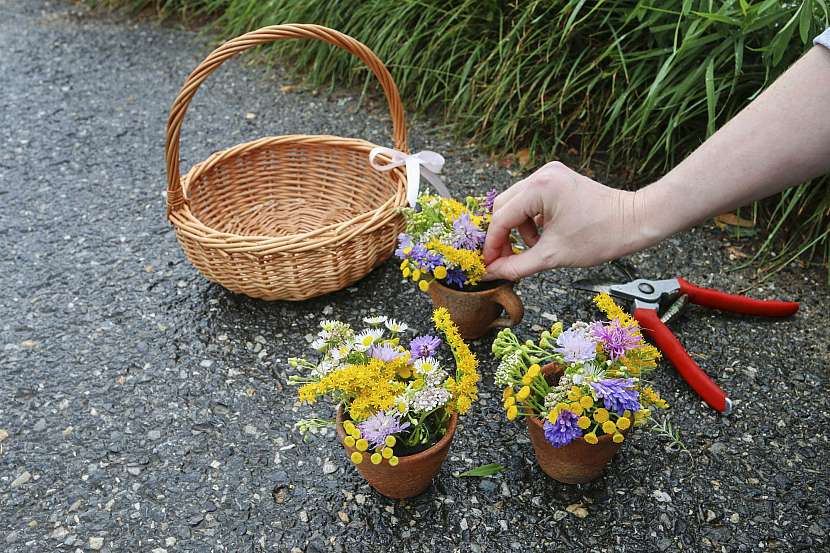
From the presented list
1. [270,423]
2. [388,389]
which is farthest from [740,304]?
[270,423]

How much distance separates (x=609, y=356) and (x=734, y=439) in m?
0.48

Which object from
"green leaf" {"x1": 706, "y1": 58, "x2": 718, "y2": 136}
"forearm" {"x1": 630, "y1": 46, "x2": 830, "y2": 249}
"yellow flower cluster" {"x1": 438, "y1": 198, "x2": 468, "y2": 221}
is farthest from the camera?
A: "green leaf" {"x1": 706, "y1": 58, "x2": 718, "y2": 136}

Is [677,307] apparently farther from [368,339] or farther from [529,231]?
[368,339]

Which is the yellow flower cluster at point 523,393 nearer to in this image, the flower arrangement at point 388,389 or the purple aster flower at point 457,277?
the flower arrangement at point 388,389

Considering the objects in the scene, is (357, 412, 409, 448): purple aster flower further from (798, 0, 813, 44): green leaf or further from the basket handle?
(798, 0, 813, 44): green leaf

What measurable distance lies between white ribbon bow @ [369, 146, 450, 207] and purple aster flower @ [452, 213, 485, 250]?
27cm

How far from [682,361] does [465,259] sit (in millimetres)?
554

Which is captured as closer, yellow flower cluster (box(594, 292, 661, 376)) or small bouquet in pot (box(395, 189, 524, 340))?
yellow flower cluster (box(594, 292, 661, 376))

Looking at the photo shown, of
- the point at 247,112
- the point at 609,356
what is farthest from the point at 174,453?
the point at 247,112

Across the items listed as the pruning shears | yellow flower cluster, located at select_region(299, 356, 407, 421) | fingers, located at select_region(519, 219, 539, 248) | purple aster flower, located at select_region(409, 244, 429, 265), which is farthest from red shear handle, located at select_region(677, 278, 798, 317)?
yellow flower cluster, located at select_region(299, 356, 407, 421)

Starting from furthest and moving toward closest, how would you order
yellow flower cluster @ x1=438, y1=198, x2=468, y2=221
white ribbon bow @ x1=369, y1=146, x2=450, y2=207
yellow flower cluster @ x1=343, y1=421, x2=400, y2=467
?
white ribbon bow @ x1=369, y1=146, x2=450, y2=207 → yellow flower cluster @ x1=438, y1=198, x2=468, y2=221 → yellow flower cluster @ x1=343, y1=421, x2=400, y2=467

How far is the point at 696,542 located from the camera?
1.47 meters

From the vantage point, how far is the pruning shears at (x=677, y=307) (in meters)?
1.69

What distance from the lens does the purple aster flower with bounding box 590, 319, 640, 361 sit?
1.37m
